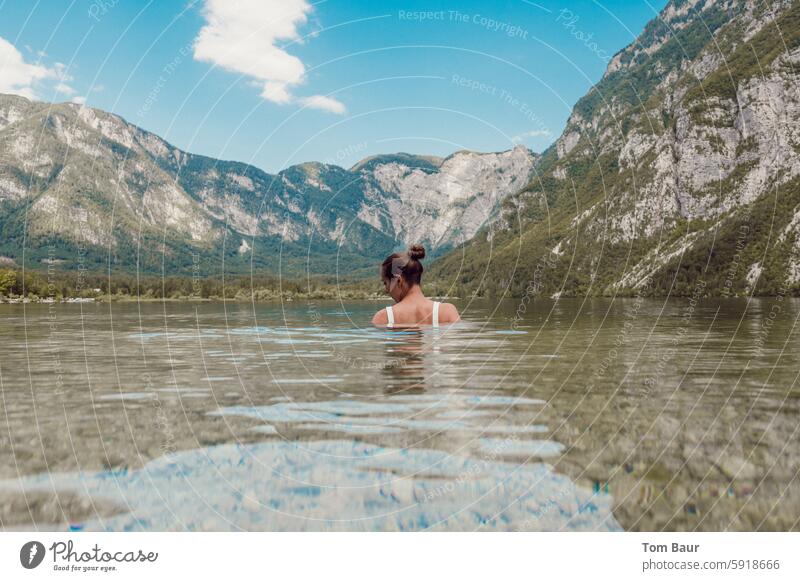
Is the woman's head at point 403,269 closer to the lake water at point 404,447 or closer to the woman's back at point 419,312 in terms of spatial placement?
the woman's back at point 419,312

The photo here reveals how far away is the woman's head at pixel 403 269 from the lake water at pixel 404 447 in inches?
132

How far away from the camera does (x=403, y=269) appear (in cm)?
1784

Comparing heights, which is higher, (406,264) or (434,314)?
(406,264)

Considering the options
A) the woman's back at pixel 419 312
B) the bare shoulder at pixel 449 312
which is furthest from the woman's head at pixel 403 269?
the bare shoulder at pixel 449 312

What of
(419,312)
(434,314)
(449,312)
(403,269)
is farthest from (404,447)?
(419,312)

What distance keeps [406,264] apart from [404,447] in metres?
10.4

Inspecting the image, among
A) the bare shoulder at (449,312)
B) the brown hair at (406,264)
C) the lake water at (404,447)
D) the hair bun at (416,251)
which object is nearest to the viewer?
the lake water at (404,447)

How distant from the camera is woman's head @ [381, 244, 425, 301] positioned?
1752 cm

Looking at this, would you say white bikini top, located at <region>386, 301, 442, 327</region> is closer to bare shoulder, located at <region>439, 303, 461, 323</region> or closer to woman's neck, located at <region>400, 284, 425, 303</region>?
bare shoulder, located at <region>439, 303, 461, 323</region>

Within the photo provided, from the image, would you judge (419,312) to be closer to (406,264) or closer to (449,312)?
(449,312)

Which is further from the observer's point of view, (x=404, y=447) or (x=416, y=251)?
(x=416, y=251)

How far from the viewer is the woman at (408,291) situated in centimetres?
1762

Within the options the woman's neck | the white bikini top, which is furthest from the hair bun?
the white bikini top

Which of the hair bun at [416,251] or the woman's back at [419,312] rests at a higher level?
the hair bun at [416,251]
